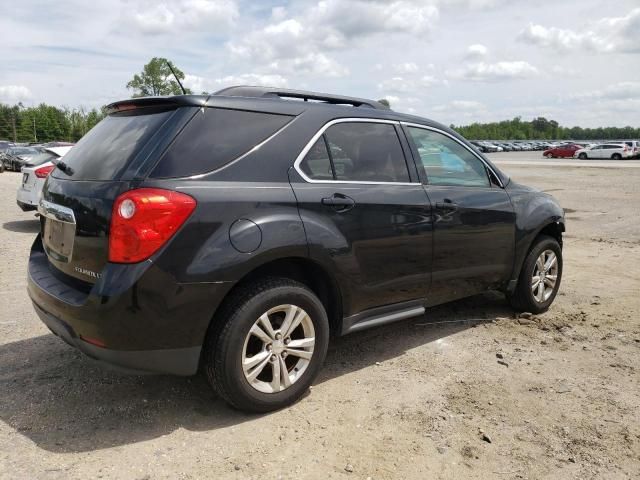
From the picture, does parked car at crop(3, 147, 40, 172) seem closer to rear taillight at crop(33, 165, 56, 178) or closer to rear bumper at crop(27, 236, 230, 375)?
rear taillight at crop(33, 165, 56, 178)

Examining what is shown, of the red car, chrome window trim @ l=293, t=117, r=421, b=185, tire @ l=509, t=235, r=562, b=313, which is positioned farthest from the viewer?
the red car

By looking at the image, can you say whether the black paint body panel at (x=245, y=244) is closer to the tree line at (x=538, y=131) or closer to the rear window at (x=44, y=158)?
the rear window at (x=44, y=158)

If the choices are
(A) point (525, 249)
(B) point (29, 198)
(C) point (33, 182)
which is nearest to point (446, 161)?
(A) point (525, 249)

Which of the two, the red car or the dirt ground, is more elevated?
the red car

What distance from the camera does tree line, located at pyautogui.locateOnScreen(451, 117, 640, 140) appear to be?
480 ft

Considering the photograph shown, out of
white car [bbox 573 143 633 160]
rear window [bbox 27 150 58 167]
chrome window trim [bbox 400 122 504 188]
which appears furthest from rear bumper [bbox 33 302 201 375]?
white car [bbox 573 143 633 160]

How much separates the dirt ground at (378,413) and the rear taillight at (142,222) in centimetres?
103

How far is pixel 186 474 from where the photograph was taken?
2.73m

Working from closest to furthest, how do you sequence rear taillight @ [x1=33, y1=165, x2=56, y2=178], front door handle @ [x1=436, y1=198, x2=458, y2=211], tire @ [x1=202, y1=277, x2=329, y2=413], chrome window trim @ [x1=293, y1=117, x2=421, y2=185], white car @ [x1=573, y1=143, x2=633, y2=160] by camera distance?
tire @ [x1=202, y1=277, x2=329, y2=413]
chrome window trim @ [x1=293, y1=117, x2=421, y2=185]
front door handle @ [x1=436, y1=198, x2=458, y2=211]
rear taillight @ [x1=33, y1=165, x2=56, y2=178]
white car @ [x1=573, y1=143, x2=633, y2=160]

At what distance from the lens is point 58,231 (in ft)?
10.9

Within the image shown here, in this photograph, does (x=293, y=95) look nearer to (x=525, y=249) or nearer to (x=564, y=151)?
(x=525, y=249)

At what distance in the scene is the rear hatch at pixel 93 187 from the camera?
9.63ft

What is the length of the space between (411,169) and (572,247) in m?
5.71

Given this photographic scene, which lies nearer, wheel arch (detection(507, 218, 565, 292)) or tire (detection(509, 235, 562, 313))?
wheel arch (detection(507, 218, 565, 292))
